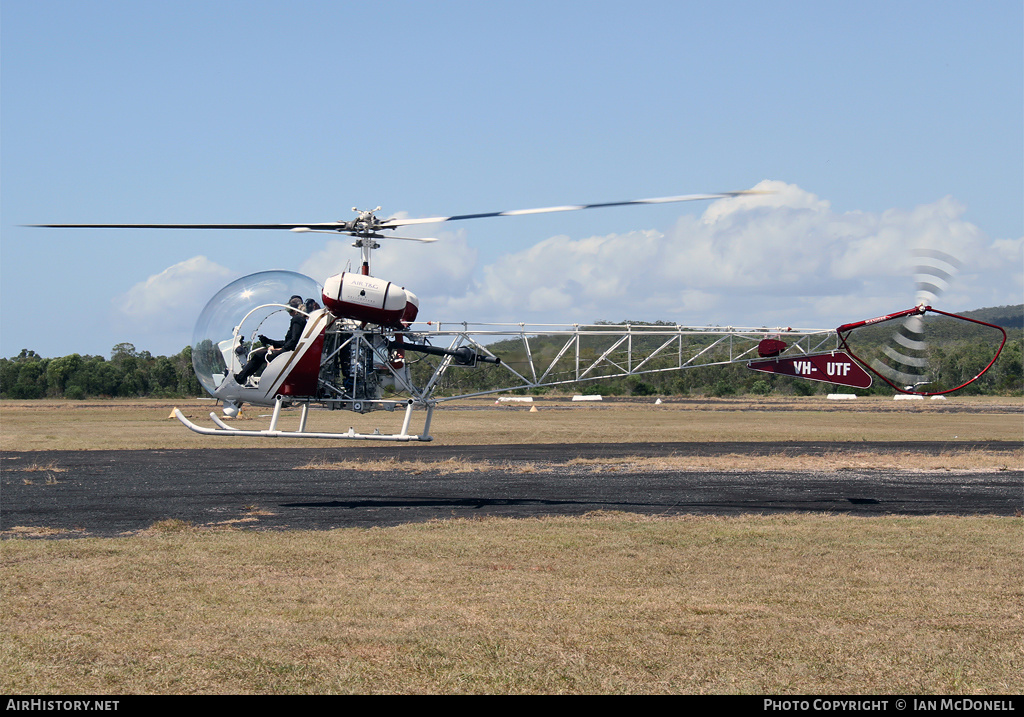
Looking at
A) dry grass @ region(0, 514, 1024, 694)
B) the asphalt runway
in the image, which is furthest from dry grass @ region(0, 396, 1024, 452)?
dry grass @ region(0, 514, 1024, 694)

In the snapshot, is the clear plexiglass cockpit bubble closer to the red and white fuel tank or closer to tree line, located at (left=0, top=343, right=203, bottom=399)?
the red and white fuel tank

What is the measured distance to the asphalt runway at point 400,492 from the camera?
17.7 meters

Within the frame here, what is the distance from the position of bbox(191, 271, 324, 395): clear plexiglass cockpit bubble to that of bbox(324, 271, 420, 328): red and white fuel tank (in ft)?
2.55

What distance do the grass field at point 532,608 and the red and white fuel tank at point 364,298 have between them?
4167 millimetres

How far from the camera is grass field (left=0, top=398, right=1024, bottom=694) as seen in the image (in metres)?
7.64

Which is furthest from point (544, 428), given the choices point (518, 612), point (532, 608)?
point (518, 612)

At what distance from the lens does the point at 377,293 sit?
55.6 ft

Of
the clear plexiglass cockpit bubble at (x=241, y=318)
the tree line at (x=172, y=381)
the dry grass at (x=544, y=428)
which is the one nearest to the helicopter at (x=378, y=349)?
the clear plexiglass cockpit bubble at (x=241, y=318)

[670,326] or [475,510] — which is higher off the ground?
[670,326]

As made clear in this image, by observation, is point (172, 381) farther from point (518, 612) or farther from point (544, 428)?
point (518, 612)

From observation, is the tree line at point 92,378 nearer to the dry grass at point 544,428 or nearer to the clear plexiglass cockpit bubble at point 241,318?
the dry grass at point 544,428
